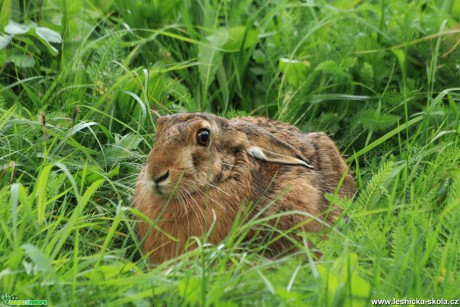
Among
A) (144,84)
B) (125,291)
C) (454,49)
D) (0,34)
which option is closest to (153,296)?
(125,291)

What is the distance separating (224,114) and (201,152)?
4.25 feet

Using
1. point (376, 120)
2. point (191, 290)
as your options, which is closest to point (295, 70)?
point (376, 120)

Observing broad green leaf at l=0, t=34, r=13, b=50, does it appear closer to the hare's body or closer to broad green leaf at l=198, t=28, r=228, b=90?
broad green leaf at l=198, t=28, r=228, b=90

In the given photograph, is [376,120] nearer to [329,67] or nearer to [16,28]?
[329,67]

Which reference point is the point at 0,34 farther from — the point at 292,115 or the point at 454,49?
the point at 454,49

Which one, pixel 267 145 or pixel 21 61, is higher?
pixel 21 61

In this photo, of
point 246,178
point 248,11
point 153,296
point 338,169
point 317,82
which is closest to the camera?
point 153,296

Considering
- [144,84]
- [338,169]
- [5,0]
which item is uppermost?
[5,0]

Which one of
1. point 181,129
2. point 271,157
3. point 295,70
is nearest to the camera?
point 181,129

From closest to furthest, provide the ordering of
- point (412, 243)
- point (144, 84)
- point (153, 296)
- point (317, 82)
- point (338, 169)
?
point (153, 296) < point (412, 243) < point (338, 169) < point (144, 84) < point (317, 82)

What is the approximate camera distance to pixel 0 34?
5.11m

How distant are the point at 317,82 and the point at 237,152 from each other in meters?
1.41

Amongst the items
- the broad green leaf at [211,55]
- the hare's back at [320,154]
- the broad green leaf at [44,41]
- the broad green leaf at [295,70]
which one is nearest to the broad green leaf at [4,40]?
the broad green leaf at [44,41]

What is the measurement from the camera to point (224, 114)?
17.4 feet
